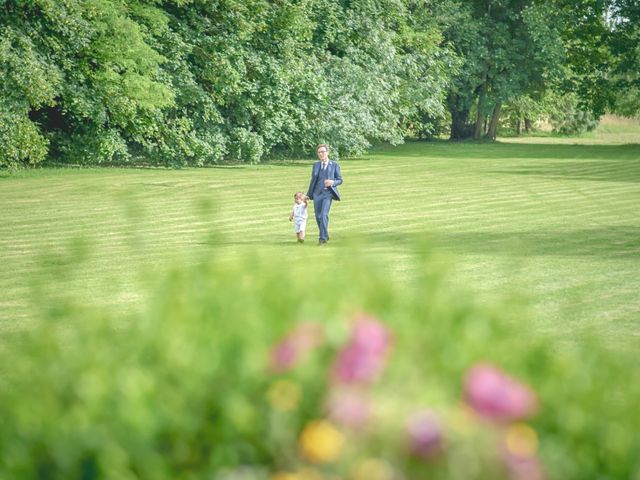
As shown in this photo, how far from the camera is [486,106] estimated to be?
66.4 m

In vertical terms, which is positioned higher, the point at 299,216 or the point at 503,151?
the point at 299,216

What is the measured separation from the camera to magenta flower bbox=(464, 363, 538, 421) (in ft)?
12.1

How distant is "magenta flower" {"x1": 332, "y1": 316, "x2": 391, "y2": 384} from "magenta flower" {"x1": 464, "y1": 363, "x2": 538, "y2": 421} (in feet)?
0.98

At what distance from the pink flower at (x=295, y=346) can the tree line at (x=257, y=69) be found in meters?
32.2

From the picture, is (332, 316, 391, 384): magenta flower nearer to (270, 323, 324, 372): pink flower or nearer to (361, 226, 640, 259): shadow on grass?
(270, 323, 324, 372): pink flower

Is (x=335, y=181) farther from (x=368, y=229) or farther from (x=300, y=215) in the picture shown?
(x=368, y=229)

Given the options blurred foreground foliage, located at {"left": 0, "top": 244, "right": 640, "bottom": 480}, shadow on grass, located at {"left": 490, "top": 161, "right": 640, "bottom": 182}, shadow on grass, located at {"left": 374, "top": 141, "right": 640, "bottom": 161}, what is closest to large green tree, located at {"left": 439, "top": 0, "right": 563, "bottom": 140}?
shadow on grass, located at {"left": 374, "top": 141, "right": 640, "bottom": 161}

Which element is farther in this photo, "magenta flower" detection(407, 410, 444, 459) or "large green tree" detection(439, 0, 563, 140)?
"large green tree" detection(439, 0, 563, 140)

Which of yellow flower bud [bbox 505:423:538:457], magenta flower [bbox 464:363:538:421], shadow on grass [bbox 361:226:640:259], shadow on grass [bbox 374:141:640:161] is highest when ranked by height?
magenta flower [bbox 464:363:538:421]

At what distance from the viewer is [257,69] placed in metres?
45.6

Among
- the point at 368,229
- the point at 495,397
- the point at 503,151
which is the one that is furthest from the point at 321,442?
the point at 503,151

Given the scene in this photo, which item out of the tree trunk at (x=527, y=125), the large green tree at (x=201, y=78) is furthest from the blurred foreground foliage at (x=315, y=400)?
the tree trunk at (x=527, y=125)

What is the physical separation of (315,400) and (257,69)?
42401 mm

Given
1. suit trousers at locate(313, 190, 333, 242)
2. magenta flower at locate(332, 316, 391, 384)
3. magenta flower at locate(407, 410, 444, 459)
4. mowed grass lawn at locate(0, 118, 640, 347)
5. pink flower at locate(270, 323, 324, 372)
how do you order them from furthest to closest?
1. suit trousers at locate(313, 190, 333, 242)
2. mowed grass lawn at locate(0, 118, 640, 347)
3. pink flower at locate(270, 323, 324, 372)
4. magenta flower at locate(332, 316, 391, 384)
5. magenta flower at locate(407, 410, 444, 459)
